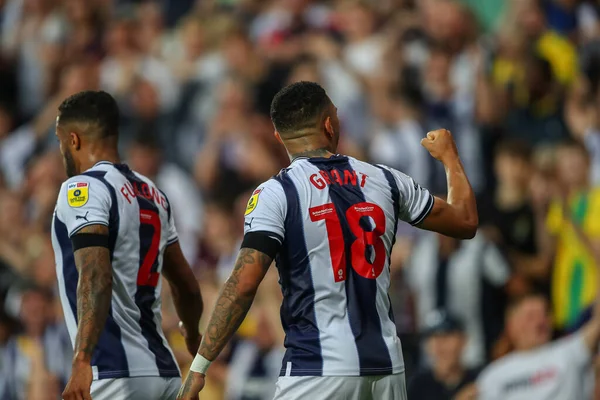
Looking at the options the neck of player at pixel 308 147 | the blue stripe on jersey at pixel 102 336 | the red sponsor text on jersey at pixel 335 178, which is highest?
the neck of player at pixel 308 147

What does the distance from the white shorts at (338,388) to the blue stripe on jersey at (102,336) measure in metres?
0.92

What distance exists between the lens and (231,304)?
503 cm

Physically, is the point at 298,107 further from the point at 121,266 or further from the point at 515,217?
the point at 515,217

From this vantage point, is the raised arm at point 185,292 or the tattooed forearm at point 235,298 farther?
the raised arm at point 185,292

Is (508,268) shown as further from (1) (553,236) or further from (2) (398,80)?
(2) (398,80)

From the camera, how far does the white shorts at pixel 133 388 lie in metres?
5.55

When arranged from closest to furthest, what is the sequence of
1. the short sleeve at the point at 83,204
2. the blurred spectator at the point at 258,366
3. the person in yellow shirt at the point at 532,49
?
the short sleeve at the point at 83,204 < the blurred spectator at the point at 258,366 < the person in yellow shirt at the point at 532,49

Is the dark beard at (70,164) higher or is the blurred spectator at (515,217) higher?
the dark beard at (70,164)

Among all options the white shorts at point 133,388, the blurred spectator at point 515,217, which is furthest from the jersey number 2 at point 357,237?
the blurred spectator at point 515,217

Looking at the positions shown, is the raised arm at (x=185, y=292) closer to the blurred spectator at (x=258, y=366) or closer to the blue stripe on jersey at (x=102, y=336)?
the blue stripe on jersey at (x=102, y=336)

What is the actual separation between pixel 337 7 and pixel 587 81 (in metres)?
3.17

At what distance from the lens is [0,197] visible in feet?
42.2

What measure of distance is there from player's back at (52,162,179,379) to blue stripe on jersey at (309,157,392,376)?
115 centimetres

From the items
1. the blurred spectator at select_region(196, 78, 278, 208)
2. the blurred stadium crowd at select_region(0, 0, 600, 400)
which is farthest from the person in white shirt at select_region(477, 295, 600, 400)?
the blurred spectator at select_region(196, 78, 278, 208)
